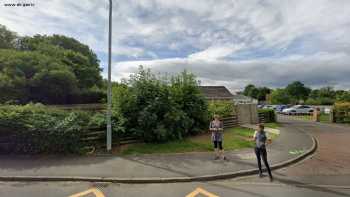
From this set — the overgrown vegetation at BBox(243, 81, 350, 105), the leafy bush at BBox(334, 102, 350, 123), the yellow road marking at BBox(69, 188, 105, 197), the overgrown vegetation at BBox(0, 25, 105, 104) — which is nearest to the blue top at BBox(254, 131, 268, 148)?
the yellow road marking at BBox(69, 188, 105, 197)

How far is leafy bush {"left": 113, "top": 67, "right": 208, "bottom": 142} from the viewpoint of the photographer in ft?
34.6

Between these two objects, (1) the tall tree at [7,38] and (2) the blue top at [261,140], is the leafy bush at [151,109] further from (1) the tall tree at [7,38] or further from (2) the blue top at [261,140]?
(1) the tall tree at [7,38]

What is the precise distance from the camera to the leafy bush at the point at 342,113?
78.2ft

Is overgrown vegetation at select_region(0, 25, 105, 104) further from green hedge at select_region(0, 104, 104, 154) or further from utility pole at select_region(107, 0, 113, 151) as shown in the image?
utility pole at select_region(107, 0, 113, 151)

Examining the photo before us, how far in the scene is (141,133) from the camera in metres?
10.5

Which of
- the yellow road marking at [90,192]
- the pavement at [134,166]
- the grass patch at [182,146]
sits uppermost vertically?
the grass patch at [182,146]

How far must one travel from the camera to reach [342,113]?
24.2 m

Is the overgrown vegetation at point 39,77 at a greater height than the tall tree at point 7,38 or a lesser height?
lesser

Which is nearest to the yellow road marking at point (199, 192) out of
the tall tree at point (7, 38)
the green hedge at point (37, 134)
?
the green hedge at point (37, 134)

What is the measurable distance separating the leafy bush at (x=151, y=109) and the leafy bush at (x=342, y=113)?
64.2 feet

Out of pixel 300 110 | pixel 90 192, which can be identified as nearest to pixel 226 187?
pixel 90 192

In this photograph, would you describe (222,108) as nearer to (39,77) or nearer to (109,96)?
(109,96)

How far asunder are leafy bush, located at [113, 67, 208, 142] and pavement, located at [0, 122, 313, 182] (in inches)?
76.8

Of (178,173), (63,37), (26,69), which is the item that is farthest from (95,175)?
(63,37)
